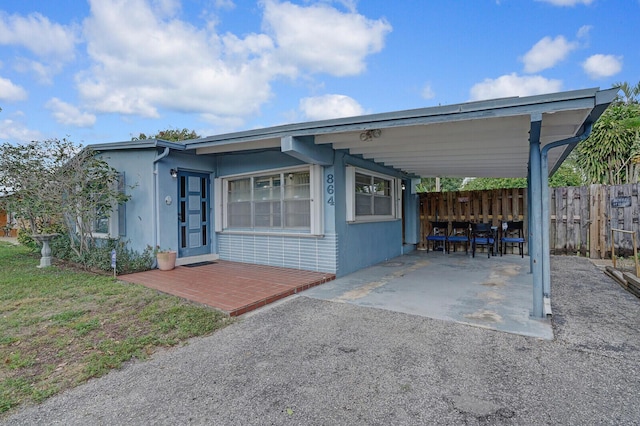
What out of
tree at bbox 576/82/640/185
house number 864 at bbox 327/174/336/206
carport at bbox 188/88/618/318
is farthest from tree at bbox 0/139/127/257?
tree at bbox 576/82/640/185

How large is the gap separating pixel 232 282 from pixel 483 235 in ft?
22.9

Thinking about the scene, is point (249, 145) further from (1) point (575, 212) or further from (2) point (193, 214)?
(1) point (575, 212)

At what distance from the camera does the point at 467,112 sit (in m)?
3.40

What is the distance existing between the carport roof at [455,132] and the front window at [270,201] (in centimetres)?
99

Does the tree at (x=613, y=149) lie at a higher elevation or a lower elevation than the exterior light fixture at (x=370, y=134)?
higher

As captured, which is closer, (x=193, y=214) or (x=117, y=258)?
(x=117, y=258)

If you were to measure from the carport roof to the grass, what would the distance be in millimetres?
2784

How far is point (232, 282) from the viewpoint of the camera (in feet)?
17.1

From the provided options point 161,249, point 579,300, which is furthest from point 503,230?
point 161,249

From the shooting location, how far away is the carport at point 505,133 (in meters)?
3.08

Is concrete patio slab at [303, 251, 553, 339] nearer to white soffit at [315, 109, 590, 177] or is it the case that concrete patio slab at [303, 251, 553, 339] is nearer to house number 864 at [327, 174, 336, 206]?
house number 864 at [327, 174, 336, 206]

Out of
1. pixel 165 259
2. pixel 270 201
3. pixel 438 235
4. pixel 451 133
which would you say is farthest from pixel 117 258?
pixel 438 235

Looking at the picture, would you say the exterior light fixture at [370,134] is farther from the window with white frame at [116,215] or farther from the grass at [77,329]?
the window with white frame at [116,215]

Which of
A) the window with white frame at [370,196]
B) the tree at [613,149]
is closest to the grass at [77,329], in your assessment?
the window with white frame at [370,196]
